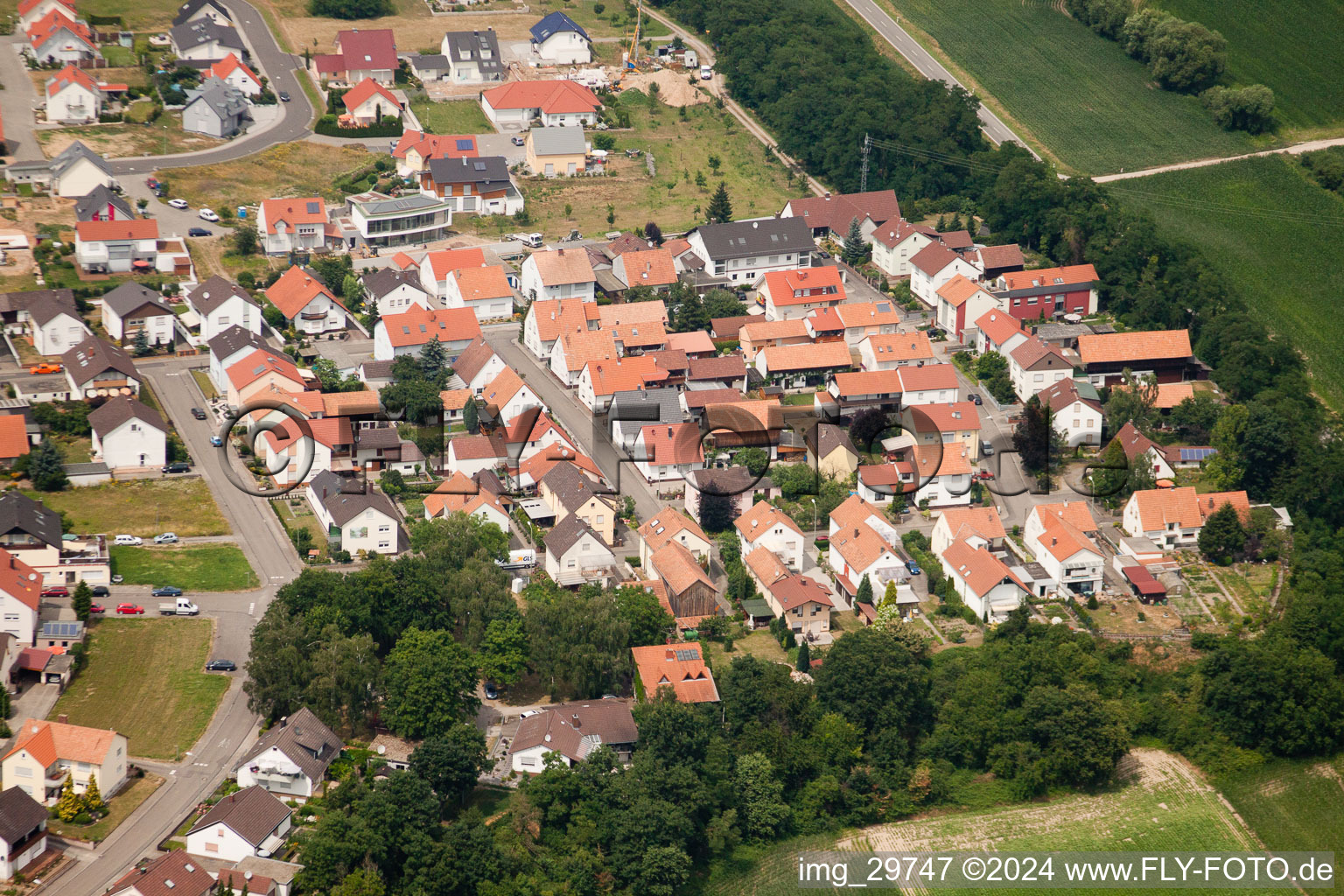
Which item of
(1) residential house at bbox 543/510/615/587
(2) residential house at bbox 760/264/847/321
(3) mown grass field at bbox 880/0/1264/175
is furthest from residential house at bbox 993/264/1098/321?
(1) residential house at bbox 543/510/615/587

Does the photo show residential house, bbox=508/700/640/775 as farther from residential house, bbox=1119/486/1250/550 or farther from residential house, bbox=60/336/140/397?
residential house, bbox=60/336/140/397

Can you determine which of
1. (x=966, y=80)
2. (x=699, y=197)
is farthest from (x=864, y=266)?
(x=966, y=80)

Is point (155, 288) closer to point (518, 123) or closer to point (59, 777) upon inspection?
point (518, 123)

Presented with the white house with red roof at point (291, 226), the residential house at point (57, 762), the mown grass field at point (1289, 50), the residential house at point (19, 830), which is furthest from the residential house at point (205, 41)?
the residential house at point (19, 830)

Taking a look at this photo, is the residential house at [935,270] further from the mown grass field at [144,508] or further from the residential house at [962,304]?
the mown grass field at [144,508]

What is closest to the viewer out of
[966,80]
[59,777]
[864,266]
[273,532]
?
[59,777]

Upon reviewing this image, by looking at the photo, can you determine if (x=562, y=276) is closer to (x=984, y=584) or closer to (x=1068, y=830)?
(x=984, y=584)
